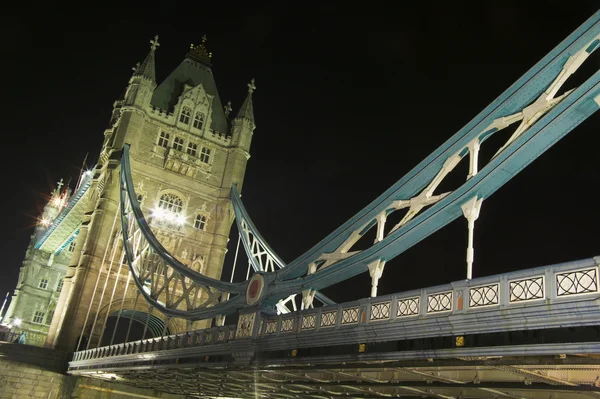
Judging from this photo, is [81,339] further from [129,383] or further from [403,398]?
[403,398]

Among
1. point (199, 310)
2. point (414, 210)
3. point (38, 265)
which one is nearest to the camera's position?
point (414, 210)

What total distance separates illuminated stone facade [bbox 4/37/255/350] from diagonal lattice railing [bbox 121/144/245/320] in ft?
6.33

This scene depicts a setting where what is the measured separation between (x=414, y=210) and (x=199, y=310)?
11.1m

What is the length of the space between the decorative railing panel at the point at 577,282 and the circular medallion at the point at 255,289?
30.8ft

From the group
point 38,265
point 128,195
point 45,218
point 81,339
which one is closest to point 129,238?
point 128,195

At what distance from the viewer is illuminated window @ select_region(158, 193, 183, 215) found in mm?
39531

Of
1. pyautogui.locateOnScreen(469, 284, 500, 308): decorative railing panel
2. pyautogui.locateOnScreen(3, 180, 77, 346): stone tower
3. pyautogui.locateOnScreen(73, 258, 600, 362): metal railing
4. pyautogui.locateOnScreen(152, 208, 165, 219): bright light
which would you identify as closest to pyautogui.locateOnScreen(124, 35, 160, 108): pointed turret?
pyautogui.locateOnScreen(152, 208, 165, 219): bright light

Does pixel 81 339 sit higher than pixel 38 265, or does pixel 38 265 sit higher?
pixel 38 265

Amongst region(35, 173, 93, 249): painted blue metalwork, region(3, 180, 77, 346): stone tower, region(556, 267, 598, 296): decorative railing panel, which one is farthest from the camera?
region(3, 180, 77, 346): stone tower

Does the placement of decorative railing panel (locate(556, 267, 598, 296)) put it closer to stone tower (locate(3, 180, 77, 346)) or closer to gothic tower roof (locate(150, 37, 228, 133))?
gothic tower roof (locate(150, 37, 228, 133))

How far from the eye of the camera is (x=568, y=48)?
37.3 ft

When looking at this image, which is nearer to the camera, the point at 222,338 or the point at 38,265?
the point at 222,338

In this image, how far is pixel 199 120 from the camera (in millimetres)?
43688

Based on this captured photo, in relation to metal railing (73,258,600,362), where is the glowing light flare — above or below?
above
